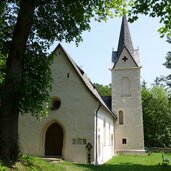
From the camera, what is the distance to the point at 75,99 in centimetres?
2077

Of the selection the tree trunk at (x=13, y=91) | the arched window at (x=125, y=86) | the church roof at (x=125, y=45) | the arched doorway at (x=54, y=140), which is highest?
the church roof at (x=125, y=45)

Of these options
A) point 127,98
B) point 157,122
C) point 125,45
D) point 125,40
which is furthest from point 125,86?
point 157,122

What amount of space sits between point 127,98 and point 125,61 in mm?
5295

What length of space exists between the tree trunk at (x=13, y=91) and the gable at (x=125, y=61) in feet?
89.5

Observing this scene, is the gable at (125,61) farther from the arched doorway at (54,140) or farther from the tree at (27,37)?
the tree at (27,37)

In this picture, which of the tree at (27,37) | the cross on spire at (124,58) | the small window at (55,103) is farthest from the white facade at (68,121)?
the cross on spire at (124,58)

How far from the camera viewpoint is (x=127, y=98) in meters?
35.0

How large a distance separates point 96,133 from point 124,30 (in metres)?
24.0

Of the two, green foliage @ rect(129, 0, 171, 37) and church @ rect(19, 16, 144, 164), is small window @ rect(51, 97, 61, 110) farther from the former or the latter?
green foliage @ rect(129, 0, 171, 37)

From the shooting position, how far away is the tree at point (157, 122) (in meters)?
51.0

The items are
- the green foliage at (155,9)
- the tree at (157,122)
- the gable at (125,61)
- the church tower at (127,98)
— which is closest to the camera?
the green foliage at (155,9)

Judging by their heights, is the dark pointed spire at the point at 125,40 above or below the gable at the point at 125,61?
above

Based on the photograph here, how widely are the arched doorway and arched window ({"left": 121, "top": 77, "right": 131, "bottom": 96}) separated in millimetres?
16393

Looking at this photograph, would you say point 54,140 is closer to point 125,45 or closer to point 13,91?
point 13,91
